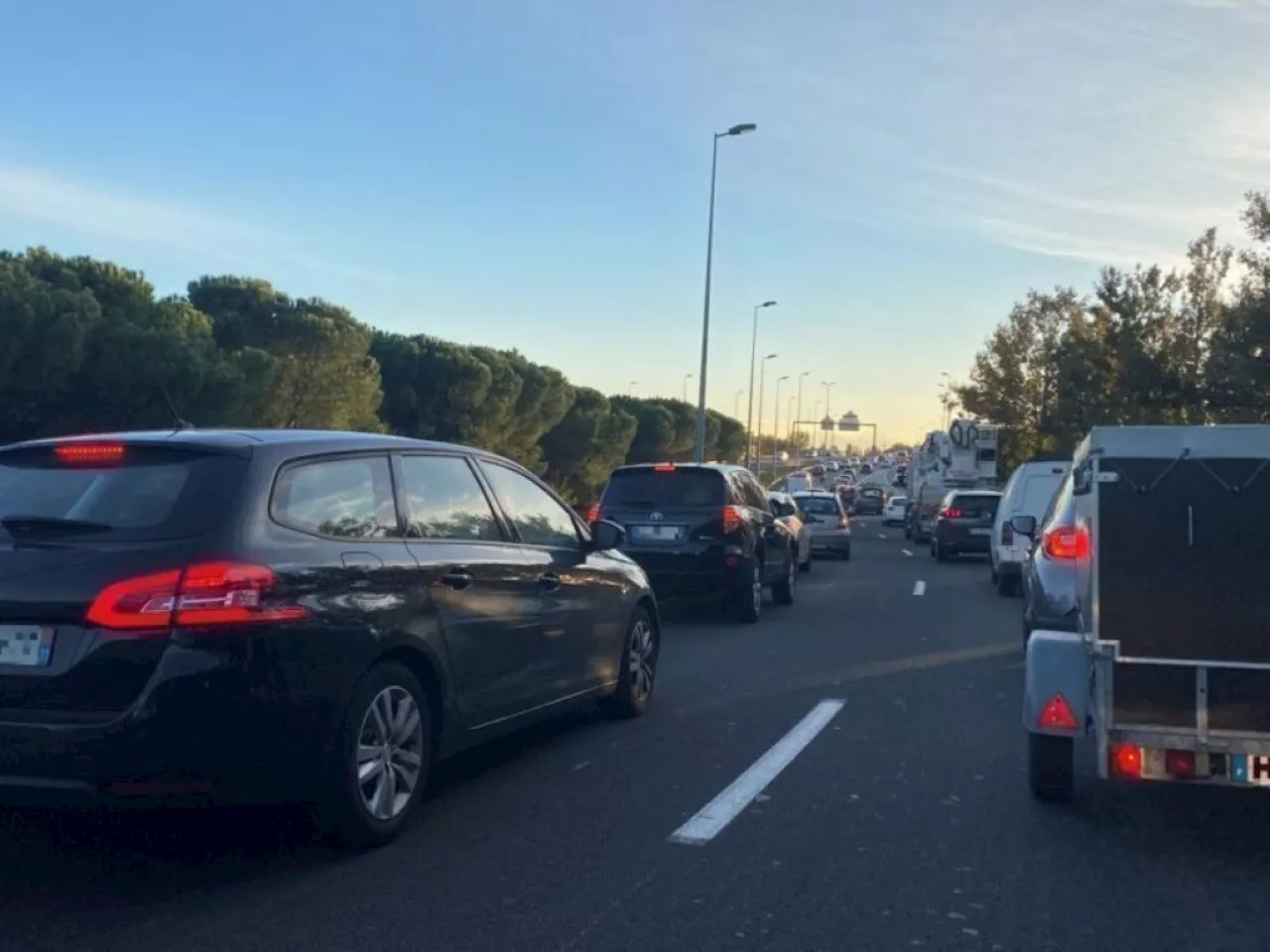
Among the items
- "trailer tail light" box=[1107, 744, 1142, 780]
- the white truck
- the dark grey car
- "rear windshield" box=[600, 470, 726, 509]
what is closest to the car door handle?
"trailer tail light" box=[1107, 744, 1142, 780]

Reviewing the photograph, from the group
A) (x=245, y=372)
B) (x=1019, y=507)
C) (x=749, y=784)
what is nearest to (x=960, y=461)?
(x=245, y=372)

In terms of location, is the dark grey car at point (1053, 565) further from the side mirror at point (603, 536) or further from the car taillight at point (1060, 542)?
the side mirror at point (603, 536)

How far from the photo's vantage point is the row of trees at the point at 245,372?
26.0 metres

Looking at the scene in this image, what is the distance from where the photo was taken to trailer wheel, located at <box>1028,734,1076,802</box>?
21.2 feet

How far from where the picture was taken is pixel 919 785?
6.97 metres

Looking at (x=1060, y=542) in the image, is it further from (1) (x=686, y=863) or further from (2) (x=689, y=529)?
(2) (x=689, y=529)

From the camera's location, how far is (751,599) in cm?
1425

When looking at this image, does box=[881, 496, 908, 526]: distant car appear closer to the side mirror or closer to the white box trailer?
the side mirror

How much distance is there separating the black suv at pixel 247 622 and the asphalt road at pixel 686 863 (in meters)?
0.41

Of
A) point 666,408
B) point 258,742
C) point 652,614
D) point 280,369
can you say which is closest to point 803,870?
point 258,742

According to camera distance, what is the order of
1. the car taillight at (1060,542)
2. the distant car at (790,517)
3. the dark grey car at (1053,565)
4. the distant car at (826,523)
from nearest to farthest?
the dark grey car at (1053,565) < the car taillight at (1060,542) < the distant car at (790,517) < the distant car at (826,523)

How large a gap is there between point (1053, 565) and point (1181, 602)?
11.8ft


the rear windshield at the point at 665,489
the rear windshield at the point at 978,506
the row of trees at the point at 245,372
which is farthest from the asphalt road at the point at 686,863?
the rear windshield at the point at 978,506

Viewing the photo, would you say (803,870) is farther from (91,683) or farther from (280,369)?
(280,369)
